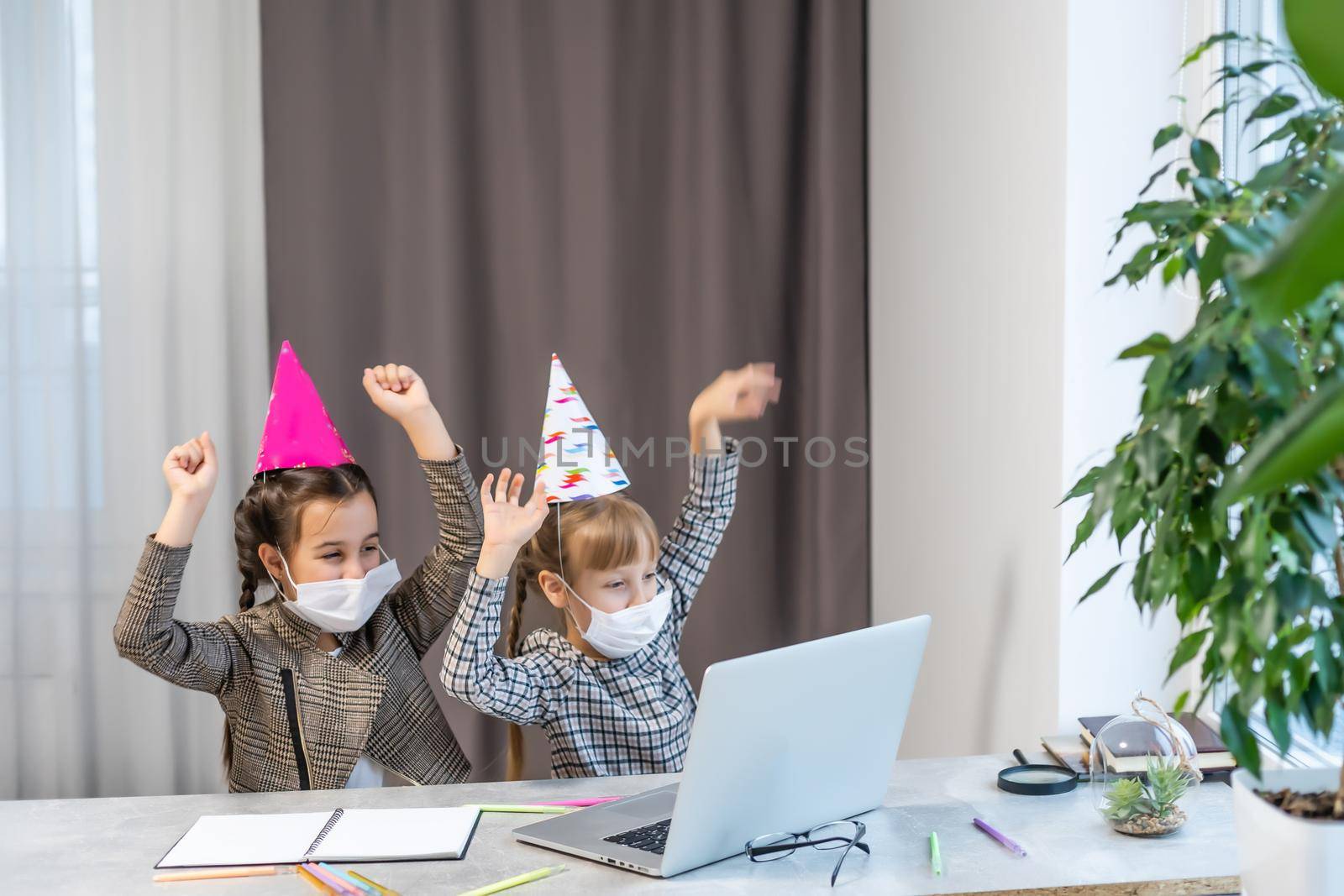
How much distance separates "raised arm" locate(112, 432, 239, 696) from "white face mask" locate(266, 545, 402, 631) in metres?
0.15

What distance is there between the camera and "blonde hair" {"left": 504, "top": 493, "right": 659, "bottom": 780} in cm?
187

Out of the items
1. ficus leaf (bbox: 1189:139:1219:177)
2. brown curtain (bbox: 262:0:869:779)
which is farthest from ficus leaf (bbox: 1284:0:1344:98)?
brown curtain (bbox: 262:0:869:779)

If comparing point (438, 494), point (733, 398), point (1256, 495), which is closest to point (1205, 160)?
point (1256, 495)

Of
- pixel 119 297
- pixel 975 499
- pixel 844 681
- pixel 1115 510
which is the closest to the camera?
pixel 1115 510

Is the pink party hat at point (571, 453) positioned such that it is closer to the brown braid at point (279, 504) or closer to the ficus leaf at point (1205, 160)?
the brown braid at point (279, 504)

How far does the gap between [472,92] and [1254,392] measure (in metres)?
2.06

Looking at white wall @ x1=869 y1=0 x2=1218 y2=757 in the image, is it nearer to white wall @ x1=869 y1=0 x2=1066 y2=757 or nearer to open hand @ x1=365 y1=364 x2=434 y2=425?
white wall @ x1=869 y1=0 x2=1066 y2=757

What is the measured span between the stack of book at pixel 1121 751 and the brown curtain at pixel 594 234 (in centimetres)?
102

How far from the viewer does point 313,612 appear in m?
1.80

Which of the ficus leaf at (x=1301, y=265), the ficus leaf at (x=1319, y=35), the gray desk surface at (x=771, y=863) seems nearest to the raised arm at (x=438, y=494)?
the gray desk surface at (x=771, y=863)

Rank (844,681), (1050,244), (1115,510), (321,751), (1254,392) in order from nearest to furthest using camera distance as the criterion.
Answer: (1254,392) → (1115,510) → (844,681) → (1050,244) → (321,751)

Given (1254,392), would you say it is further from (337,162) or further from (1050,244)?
(337,162)

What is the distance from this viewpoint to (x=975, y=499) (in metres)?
1.98

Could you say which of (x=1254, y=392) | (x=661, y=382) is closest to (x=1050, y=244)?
(x=1254, y=392)
